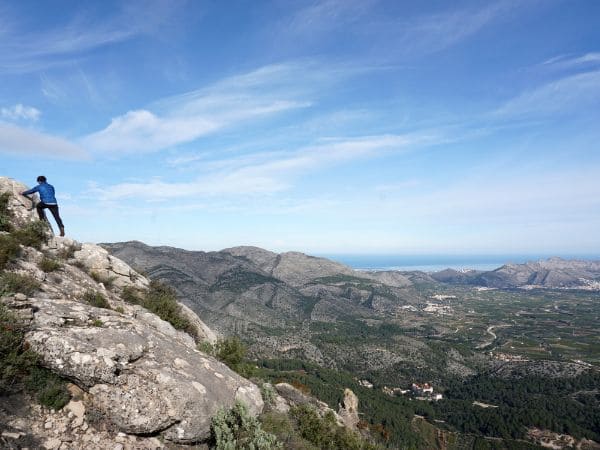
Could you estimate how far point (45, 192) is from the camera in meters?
→ 19.3

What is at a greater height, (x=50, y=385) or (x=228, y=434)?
(x=50, y=385)

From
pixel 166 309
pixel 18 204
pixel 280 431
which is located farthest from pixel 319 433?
pixel 18 204

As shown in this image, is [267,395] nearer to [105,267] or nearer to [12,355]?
[12,355]

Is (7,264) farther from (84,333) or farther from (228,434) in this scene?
(228,434)

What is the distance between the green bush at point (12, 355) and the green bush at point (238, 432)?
5.22 m

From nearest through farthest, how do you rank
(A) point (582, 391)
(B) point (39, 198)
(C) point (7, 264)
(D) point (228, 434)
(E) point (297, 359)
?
(D) point (228, 434), (C) point (7, 264), (B) point (39, 198), (A) point (582, 391), (E) point (297, 359)

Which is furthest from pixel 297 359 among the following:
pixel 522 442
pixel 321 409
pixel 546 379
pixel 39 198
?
pixel 39 198

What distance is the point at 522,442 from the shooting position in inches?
4712

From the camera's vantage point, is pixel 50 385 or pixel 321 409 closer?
pixel 50 385

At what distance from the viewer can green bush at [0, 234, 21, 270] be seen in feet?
43.4

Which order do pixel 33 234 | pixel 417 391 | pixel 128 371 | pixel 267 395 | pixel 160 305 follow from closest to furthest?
pixel 128 371 < pixel 267 395 < pixel 33 234 < pixel 160 305 < pixel 417 391

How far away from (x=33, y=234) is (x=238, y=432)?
13.9 metres

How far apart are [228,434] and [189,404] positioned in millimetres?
1428

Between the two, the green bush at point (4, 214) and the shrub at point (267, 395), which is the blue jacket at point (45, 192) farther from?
the shrub at point (267, 395)
